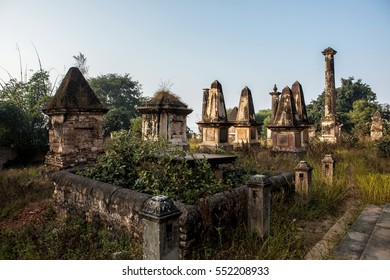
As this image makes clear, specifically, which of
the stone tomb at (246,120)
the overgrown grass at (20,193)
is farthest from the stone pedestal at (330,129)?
the overgrown grass at (20,193)

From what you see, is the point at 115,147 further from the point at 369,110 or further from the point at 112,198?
the point at 369,110

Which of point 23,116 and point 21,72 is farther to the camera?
point 21,72

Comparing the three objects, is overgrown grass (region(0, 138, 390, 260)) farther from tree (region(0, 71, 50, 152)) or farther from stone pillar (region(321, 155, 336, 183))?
tree (region(0, 71, 50, 152))

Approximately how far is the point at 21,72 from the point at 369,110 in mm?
31793

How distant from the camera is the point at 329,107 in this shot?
15.8 meters

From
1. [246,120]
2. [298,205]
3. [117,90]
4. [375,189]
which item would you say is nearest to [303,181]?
[298,205]

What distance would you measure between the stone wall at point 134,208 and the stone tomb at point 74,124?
2476 millimetres

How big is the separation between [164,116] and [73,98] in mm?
2704

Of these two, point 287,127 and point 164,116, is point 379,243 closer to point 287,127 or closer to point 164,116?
point 164,116

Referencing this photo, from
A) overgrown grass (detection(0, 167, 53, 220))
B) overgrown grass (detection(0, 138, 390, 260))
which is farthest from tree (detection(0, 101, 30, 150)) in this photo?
overgrown grass (detection(0, 138, 390, 260))

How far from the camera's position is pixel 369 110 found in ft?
88.5

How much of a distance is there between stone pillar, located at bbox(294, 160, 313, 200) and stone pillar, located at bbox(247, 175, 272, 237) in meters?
2.02

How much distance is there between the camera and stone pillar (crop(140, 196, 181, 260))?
2.29 metres

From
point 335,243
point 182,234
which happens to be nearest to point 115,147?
point 182,234
